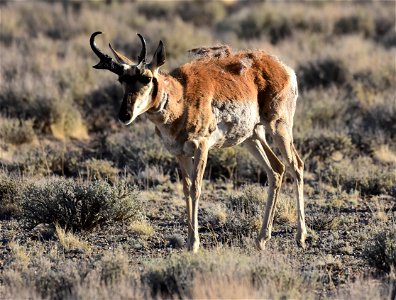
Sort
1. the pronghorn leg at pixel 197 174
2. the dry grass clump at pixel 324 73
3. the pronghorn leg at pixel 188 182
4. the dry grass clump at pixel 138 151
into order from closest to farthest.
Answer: the pronghorn leg at pixel 197 174 → the pronghorn leg at pixel 188 182 → the dry grass clump at pixel 138 151 → the dry grass clump at pixel 324 73

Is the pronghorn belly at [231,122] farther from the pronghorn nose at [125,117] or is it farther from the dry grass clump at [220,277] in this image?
the dry grass clump at [220,277]

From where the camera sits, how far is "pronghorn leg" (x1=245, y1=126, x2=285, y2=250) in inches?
369

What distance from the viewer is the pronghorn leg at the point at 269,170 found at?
9383 millimetres

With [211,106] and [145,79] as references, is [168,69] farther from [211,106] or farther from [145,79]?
[145,79]

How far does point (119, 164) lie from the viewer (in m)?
13.9

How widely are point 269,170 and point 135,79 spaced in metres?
2.59

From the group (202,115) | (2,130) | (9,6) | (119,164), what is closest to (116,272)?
(202,115)

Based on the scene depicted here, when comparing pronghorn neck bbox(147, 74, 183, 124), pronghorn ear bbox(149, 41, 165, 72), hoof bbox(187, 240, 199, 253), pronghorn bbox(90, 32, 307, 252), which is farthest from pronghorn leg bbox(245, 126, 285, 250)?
pronghorn ear bbox(149, 41, 165, 72)

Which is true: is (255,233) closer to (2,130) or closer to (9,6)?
(2,130)

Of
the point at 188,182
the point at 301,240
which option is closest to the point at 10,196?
the point at 188,182

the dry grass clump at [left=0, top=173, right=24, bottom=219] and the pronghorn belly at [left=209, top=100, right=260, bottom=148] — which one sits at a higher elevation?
the pronghorn belly at [left=209, top=100, right=260, bottom=148]

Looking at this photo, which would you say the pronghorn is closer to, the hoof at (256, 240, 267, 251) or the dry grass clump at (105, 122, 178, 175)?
the hoof at (256, 240, 267, 251)

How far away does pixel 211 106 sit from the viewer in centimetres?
886

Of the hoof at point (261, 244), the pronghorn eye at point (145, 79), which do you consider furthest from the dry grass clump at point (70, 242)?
the pronghorn eye at point (145, 79)
